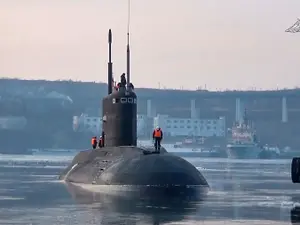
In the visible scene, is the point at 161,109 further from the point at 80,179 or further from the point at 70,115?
the point at 80,179

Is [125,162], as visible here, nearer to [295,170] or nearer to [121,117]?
[121,117]

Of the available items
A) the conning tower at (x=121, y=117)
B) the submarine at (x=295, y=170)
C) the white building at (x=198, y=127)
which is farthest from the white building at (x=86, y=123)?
the submarine at (x=295, y=170)

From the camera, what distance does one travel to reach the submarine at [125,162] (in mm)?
30672

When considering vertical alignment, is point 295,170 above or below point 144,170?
above

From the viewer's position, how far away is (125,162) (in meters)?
31.9

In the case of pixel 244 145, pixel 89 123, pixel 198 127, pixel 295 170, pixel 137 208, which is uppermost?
pixel 89 123

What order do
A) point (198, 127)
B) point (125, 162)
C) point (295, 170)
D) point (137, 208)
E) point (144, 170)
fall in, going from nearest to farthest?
point (137, 208) → point (295, 170) → point (144, 170) → point (125, 162) → point (198, 127)

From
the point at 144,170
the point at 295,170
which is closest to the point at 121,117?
the point at 144,170

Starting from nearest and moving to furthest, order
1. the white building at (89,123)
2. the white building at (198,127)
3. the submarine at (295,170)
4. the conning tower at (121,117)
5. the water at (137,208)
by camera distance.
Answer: the water at (137,208), the submarine at (295,170), the conning tower at (121,117), the white building at (89,123), the white building at (198,127)

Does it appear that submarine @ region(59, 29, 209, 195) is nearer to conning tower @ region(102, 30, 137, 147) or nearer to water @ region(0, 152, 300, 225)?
conning tower @ region(102, 30, 137, 147)

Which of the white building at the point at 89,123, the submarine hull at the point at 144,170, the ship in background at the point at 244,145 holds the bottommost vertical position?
the ship in background at the point at 244,145

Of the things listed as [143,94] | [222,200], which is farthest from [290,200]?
[143,94]

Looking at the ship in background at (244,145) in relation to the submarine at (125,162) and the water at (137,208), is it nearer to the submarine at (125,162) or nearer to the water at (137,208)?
the submarine at (125,162)

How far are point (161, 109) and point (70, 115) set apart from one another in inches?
832
